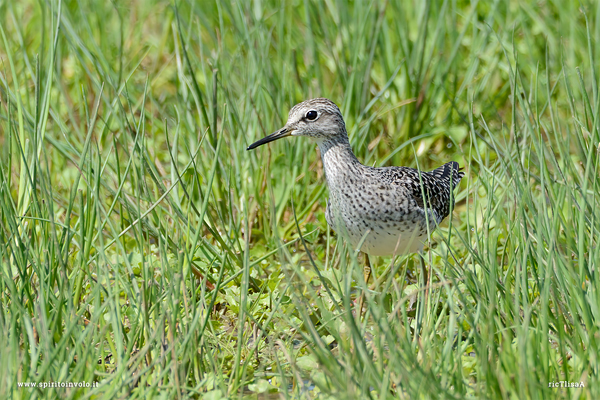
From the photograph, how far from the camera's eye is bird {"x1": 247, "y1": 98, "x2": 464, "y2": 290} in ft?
14.5

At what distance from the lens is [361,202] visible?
443 centimetres

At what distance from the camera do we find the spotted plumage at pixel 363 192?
Result: 4.43 meters

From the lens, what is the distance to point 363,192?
14.6 ft

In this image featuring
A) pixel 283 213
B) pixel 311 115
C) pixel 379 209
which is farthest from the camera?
pixel 283 213

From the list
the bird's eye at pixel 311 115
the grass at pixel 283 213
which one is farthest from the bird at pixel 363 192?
the grass at pixel 283 213

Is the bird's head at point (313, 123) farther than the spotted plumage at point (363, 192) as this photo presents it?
Yes

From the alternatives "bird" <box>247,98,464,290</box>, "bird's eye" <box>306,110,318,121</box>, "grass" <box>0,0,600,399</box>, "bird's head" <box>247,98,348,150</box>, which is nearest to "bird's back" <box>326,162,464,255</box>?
"bird" <box>247,98,464,290</box>

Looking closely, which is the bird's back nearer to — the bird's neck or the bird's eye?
the bird's neck

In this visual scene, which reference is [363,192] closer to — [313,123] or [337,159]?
[337,159]

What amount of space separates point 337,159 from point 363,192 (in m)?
0.34

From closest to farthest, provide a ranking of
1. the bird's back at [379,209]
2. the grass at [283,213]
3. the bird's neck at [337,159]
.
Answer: the grass at [283,213] < the bird's back at [379,209] < the bird's neck at [337,159]

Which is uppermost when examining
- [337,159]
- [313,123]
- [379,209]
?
[313,123]

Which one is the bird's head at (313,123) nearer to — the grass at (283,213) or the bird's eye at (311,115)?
the bird's eye at (311,115)

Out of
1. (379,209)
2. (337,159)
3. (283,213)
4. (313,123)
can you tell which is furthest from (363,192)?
(283,213)
